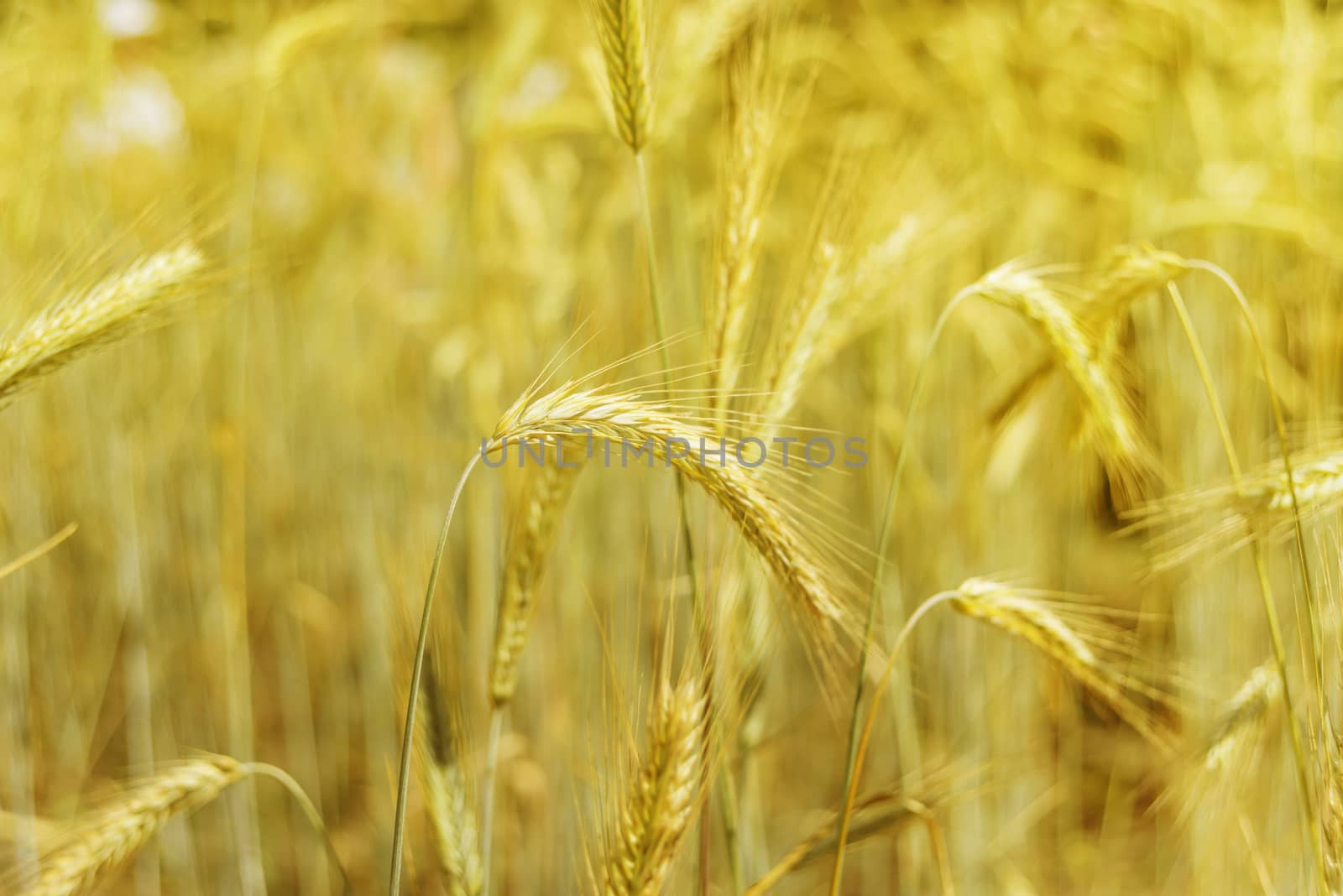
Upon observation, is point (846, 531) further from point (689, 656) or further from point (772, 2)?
point (689, 656)

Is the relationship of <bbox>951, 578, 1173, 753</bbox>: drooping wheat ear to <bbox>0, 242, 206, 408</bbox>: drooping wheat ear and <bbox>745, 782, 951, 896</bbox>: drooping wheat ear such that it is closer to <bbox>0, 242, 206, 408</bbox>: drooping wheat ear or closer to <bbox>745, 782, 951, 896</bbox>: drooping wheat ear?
<bbox>745, 782, 951, 896</bbox>: drooping wheat ear

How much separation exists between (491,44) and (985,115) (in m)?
0.93

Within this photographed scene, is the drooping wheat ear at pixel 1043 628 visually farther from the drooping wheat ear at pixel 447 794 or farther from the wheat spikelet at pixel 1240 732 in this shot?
the drooping wheat ear at pixel 447 794

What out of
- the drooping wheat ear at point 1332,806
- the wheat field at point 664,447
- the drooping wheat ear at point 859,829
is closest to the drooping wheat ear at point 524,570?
the wheat field at point 664,447

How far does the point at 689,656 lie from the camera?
0.60 metres

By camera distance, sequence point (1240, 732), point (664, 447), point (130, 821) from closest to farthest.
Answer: point (664, 447), point (130, 821), point (1240, 732)

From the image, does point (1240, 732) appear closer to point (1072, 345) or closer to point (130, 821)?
point (1072, 345)

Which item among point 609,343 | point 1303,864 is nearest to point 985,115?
point 609,343

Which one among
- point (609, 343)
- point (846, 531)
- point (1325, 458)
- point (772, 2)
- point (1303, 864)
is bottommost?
point (1303, 864)

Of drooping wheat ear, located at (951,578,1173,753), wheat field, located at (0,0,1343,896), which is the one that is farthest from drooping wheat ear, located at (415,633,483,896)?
drooping wheat ear, located at (951,578,1173,753)

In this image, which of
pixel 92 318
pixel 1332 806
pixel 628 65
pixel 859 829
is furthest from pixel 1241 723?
pixel 92 318

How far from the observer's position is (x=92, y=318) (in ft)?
2.34

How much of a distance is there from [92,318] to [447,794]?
496 mm

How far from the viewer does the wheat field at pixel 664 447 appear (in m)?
0.71
